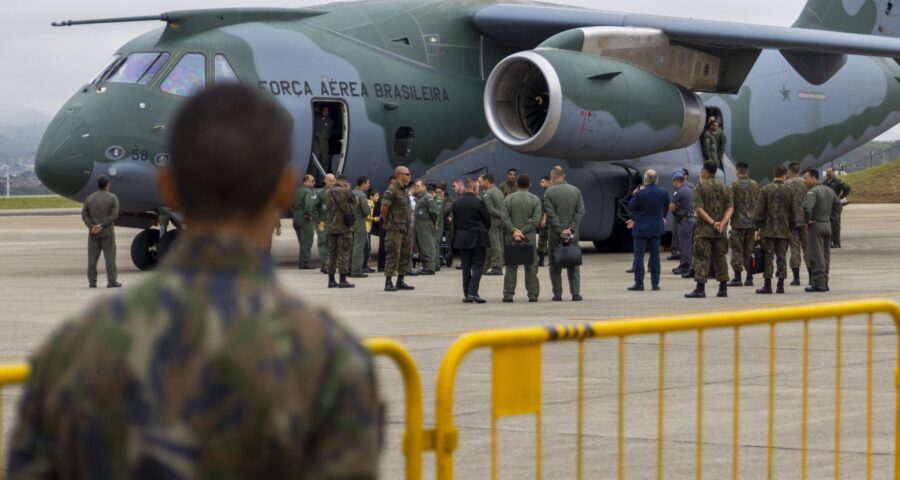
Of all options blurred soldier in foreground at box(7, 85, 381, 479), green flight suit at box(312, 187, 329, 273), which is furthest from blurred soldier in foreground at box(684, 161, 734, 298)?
blurred soldier in foreground at box(7, 85, 381, 479)

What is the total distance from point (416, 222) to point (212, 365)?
18263 millimetres

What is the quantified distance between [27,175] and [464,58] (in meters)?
152

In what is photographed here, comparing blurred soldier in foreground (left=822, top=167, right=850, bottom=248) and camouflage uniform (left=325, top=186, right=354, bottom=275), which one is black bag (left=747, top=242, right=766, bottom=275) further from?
blurred soldier in foreground (left=822, top=167, right=850, bottom=248)

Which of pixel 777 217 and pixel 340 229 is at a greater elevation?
pixel 777 217

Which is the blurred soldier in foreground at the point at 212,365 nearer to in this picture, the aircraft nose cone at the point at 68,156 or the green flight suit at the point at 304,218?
the aircraft nose cone at the point at 68,156

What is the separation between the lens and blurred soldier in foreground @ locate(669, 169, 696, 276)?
1950 cm

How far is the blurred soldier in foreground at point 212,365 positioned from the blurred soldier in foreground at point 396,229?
50.1ft

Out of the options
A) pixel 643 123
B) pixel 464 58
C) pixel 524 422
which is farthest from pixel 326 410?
pixel 464 58

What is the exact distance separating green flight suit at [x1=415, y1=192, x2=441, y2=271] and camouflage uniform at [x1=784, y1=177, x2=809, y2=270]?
503cm

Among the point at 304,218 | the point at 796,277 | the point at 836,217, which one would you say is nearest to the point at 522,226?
the point at 796,277

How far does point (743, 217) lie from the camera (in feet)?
55.9

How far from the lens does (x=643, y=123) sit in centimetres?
2058

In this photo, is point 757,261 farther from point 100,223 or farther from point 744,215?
point 100,223

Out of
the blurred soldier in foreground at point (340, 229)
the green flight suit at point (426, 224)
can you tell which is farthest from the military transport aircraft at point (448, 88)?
the blurred soldier in foreground at point (340, 229)
